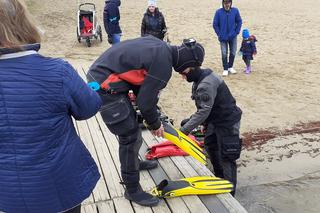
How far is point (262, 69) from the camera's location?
385 inches

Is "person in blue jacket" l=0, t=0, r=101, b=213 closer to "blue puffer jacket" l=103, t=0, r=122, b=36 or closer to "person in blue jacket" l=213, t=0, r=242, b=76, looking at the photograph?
"person in blue jacket" l=213, t=0, r=242, b=76

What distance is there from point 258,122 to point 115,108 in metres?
4.18

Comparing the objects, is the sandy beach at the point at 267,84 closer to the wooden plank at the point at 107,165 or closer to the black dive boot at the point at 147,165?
the wooden plank at the point at 107,165

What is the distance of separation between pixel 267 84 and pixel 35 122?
7282 mm

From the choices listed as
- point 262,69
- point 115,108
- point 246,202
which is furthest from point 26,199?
point 262,69

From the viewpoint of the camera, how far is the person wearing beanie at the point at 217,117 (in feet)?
13.3

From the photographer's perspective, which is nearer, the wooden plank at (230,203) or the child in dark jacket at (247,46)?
the wooden plank at (230,203)

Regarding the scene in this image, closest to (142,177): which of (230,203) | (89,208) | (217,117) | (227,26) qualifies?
(89,208)

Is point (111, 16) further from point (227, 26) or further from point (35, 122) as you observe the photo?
point (35, 122)

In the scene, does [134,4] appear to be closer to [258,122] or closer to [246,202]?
[258,122]

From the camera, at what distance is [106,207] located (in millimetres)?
3516

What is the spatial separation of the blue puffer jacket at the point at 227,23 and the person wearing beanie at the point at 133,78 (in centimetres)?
588

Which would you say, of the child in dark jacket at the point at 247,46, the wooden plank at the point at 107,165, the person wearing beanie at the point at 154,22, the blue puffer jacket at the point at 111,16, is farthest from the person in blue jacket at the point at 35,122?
the blue puffer jacket at the point at 111,16

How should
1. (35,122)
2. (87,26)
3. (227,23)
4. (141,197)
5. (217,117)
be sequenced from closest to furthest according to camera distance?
(35,122), (141,197), (217,117), (227,23), (87,26)
